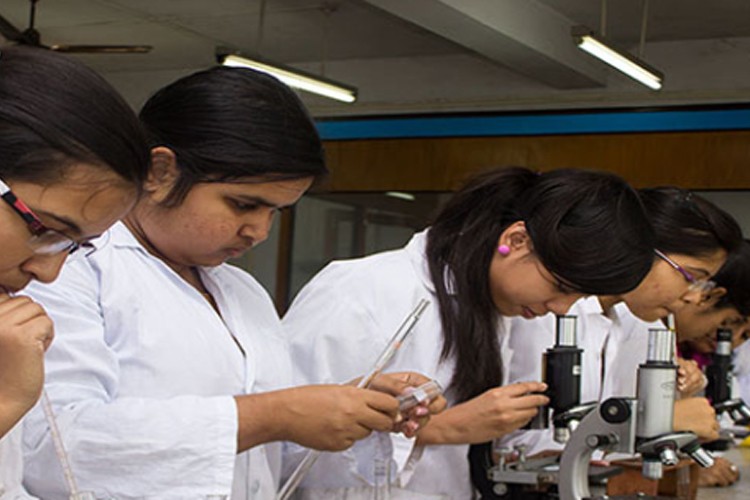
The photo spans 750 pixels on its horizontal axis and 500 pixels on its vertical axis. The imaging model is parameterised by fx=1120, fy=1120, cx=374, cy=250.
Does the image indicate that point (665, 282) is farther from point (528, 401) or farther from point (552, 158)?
point (552, 158)

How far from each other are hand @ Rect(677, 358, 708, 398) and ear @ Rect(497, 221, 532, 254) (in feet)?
3.11

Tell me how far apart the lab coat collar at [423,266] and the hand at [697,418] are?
0.69 m

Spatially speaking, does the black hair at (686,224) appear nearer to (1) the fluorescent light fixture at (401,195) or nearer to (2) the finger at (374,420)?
(2) the finger at (374,420)

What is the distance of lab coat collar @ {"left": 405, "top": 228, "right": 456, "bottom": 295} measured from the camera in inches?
96.9

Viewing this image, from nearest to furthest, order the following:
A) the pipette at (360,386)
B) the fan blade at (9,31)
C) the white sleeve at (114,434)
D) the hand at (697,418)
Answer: the white sleeve at (114,434) < the pipette at (360,386) < the hand at (697,418) < the fan blade at (9,31)

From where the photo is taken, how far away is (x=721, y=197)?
9016mm

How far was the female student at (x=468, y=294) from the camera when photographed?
228cm

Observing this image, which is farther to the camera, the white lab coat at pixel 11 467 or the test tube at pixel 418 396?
the test tube at pixel 418 396

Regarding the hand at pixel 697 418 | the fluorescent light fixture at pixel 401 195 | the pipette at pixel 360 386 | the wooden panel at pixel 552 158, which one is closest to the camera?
the pipette at pixel 360 386

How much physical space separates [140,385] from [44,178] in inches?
23.3

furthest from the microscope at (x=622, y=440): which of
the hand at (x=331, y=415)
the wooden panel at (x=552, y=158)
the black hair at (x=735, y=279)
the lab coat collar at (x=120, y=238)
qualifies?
the wooden panel at (x=552, y=158)

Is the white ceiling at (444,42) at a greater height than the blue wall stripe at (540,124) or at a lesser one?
greater

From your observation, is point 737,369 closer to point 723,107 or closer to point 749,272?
point 749,272

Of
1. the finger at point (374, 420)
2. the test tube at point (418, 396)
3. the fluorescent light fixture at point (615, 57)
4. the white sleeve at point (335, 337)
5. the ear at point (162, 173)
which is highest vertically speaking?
the fluorescent light fixture at point (615, 57)
